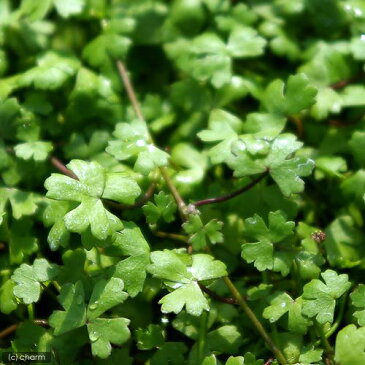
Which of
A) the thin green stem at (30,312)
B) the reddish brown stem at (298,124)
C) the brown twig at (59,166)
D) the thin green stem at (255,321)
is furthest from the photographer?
the reddish brown stem at (298,124)

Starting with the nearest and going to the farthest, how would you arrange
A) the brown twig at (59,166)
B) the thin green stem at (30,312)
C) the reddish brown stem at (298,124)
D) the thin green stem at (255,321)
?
the thin green stem at (255,321) → the thin green stem at (30,312) → the brown twig at (59,166) → the reddish brown stem at (298,124)

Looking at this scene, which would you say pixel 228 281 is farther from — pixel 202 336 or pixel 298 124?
pixel 298 124

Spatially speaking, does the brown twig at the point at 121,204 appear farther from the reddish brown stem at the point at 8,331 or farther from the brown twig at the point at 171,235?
the reddish brown stem at the point at 8,331

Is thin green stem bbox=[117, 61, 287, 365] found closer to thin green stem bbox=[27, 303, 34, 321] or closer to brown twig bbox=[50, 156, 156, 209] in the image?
brown twig bbox=[50, 156, 156, 209]

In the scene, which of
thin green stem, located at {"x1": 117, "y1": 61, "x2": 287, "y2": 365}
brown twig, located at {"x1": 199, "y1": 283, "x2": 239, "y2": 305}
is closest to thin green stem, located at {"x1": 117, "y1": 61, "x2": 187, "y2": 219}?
thin green stem, located at {"x1": 117, "y1": 61, "x2": 287, "y2": 365}

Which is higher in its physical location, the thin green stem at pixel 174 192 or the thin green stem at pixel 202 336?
the thin green stem at pixel 174 192

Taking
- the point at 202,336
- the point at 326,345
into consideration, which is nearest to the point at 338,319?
the point at 326,345

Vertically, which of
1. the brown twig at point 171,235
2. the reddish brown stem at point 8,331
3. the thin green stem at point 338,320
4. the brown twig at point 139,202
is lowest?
the reddish brown stem at point 8,331

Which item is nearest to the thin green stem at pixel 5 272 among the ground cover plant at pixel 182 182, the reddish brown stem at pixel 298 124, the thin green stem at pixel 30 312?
the ground cover plant at pixel 182 182

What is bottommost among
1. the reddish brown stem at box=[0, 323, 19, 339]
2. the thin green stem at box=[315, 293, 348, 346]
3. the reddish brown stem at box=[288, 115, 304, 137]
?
the reddish brown stem at box=[0, 323, 19, 339]
